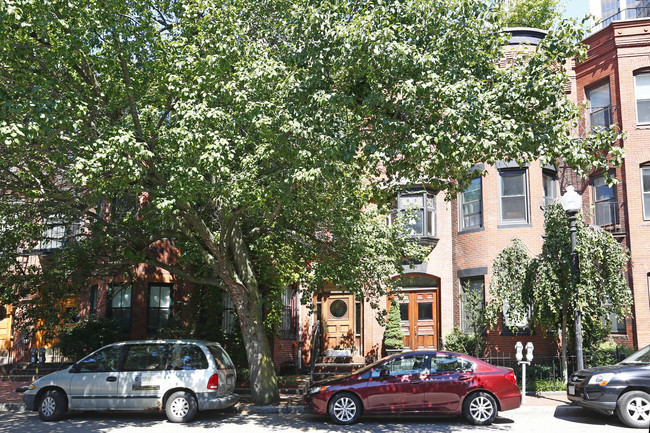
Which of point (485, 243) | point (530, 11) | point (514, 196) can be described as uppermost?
point (530, 11)

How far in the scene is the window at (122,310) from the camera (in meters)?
20.4

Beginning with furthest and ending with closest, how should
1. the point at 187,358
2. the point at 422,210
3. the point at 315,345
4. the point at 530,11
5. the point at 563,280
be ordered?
the point at 530,11 < the point at 422,210 < the point at 315,345 < the point at 563,280 < the point at 187,358

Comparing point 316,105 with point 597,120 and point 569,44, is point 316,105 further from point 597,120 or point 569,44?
point 597,120

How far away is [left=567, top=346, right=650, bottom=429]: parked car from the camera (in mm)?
11102

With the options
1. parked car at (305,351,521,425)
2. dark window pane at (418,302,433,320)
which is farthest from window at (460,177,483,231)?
parked car at (305,351,521,425)

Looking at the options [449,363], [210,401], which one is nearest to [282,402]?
[210,401]

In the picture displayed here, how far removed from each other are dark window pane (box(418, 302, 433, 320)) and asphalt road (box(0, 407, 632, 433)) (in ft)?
24.8

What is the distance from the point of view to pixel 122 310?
20.6m

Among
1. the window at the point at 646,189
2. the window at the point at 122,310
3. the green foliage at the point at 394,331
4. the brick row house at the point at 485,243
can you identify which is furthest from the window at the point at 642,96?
the window at the point at 122,310

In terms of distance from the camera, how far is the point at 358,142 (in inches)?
425

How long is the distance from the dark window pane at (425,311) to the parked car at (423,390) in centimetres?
865

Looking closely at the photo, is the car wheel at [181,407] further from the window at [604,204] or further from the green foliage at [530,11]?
the green foliage at [530,11]

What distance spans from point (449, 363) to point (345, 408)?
92.1 inches

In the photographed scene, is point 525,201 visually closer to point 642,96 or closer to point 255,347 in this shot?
point 642,96
